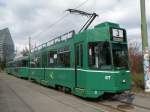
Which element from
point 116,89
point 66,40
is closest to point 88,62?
point 116,89

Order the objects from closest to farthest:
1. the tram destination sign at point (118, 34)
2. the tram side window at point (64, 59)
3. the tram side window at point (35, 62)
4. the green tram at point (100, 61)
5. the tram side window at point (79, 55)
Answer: the green tram at point (100, 61)
the tram destination sign at point (118, 34)
the tram side window at point (79, 55)
the tram side window at point (64, 59)
the tram side window at point (35, 62)

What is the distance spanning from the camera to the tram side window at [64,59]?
19.2 metres

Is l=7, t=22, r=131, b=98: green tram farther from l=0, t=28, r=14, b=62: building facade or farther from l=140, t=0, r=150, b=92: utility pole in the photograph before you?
l=0, t=28, r=14, b=62: building facade

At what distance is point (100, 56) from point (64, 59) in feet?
15.8

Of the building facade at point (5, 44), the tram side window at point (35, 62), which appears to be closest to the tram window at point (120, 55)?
the tram side window at point (35, 62)

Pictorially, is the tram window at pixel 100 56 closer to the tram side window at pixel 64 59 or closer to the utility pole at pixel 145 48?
the tram side window at pixel 64 59

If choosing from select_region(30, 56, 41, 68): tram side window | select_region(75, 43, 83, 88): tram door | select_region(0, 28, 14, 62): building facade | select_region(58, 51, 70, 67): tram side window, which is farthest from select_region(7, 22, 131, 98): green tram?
select_region(0, 28, 14, 62): building facade

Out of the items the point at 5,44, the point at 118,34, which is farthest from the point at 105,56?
the point at 5,44

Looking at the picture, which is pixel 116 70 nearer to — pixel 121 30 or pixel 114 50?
pixel 114 50

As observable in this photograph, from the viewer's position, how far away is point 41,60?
28125 millimetres

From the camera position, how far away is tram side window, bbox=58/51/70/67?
19197mm

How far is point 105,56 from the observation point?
1549 centimetres

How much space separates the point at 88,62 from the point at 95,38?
1.15 m

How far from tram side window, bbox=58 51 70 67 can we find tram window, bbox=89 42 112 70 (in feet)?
11.4
